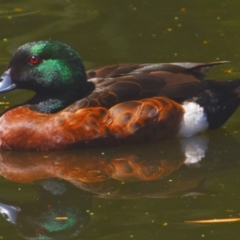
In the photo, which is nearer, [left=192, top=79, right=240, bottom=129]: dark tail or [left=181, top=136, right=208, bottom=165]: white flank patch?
[left=181, top=136, right=208, bottom=165]: white flank patch

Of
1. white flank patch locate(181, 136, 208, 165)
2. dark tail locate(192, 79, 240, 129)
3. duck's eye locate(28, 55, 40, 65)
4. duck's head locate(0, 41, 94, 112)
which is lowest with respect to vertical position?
white flank patch locate(181, 136, 208, 165)

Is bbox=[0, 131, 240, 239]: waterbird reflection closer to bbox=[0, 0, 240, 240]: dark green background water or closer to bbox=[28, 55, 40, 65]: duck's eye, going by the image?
bbox=[0, 0, 240, 240]: dark green background water

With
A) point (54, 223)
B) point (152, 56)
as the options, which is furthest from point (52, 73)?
point (152, 56)

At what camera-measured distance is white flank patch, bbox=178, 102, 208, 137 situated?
9.12 metres

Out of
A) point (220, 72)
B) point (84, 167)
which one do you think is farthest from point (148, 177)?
point (220, 72)

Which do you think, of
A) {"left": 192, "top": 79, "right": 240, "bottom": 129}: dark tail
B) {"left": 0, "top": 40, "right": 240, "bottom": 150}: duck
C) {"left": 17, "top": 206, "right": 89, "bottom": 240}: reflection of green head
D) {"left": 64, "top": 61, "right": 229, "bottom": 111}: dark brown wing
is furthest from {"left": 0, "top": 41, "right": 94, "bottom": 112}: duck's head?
{"left": 17, "top": 206, "right": 89, "bottom": 240}: reflection of green head

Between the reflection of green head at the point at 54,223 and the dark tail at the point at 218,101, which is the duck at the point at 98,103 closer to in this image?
the dark tail at the point at 218,101

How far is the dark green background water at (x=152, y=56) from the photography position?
23.1 ft

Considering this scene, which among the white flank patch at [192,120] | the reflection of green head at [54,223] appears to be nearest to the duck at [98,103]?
the white flank patch at [192,120]

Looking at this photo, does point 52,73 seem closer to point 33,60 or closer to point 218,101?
point 33,60

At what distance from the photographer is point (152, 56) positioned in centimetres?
1087

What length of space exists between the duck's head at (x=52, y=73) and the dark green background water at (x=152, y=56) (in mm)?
628

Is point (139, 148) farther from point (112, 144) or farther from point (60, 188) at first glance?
point (60, 188)

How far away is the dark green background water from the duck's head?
63 centimetres
